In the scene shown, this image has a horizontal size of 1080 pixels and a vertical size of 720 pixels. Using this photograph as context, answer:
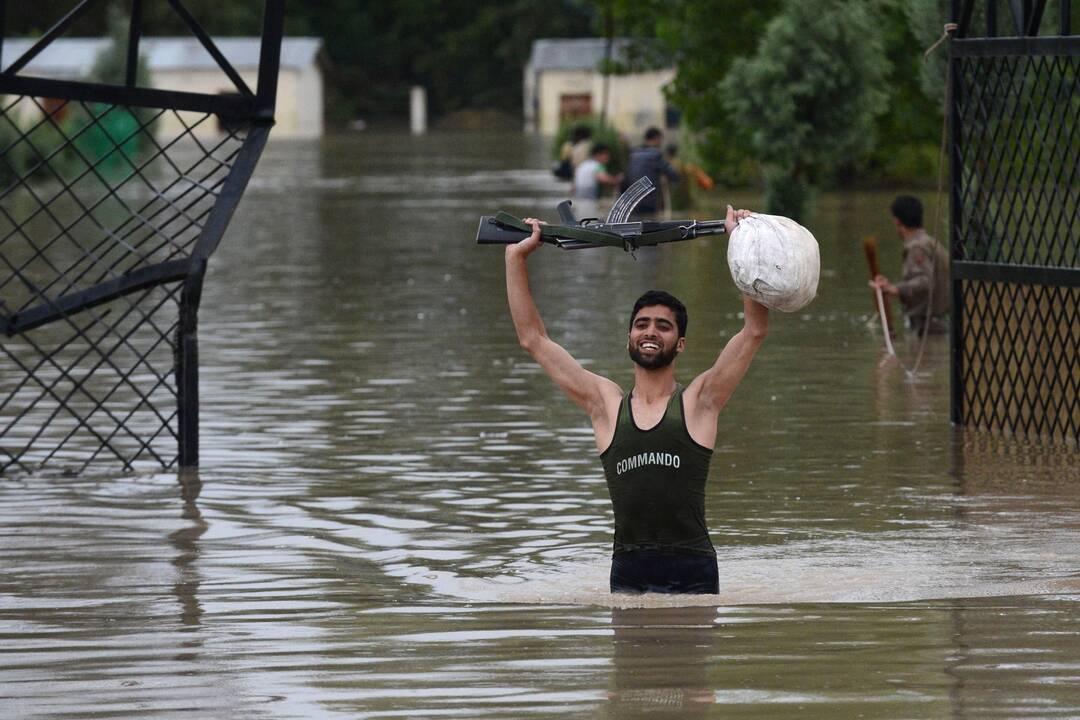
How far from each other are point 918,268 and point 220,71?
284 ft

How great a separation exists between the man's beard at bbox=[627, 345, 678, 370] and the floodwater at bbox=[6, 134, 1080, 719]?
2.95 feet

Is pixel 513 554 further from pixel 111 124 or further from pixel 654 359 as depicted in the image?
pixel 111 124

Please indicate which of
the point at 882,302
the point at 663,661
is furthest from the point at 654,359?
the point at 882,302

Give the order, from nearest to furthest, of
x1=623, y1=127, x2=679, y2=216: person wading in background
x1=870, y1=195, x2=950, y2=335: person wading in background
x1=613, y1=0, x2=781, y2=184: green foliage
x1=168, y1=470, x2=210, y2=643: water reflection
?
x1=168, y1=470, x2=210, y2=643: water reflection, x1=870, y1=195, x2=950, y2=335: person wading in background, x1=623, y1=127, x2=679, y2=216: person wading in background, x1=613, y1=0, x2=781, y2=184: green foliage

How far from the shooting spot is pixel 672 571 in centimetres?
815

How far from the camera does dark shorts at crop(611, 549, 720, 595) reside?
26.7 feet

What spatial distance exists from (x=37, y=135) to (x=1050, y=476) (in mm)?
38654

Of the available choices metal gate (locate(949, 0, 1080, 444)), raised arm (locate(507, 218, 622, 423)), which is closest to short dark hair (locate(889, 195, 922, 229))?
metal gate (locate(949, 0, 1080, 444))

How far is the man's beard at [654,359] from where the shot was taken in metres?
7.89

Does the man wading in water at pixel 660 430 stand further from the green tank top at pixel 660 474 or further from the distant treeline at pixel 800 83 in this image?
the distant treeline at pixel 800 83

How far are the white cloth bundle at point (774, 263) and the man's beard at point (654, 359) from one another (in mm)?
380

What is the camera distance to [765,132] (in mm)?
35812

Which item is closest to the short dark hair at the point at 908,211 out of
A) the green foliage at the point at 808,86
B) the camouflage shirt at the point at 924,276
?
the camouflage shirt at the point at 924,276

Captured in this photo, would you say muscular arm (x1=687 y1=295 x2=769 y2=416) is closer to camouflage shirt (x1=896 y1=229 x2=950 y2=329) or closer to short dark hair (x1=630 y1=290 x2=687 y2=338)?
short dark hair (x1=630 y1=290 x2=687 y2=338)
